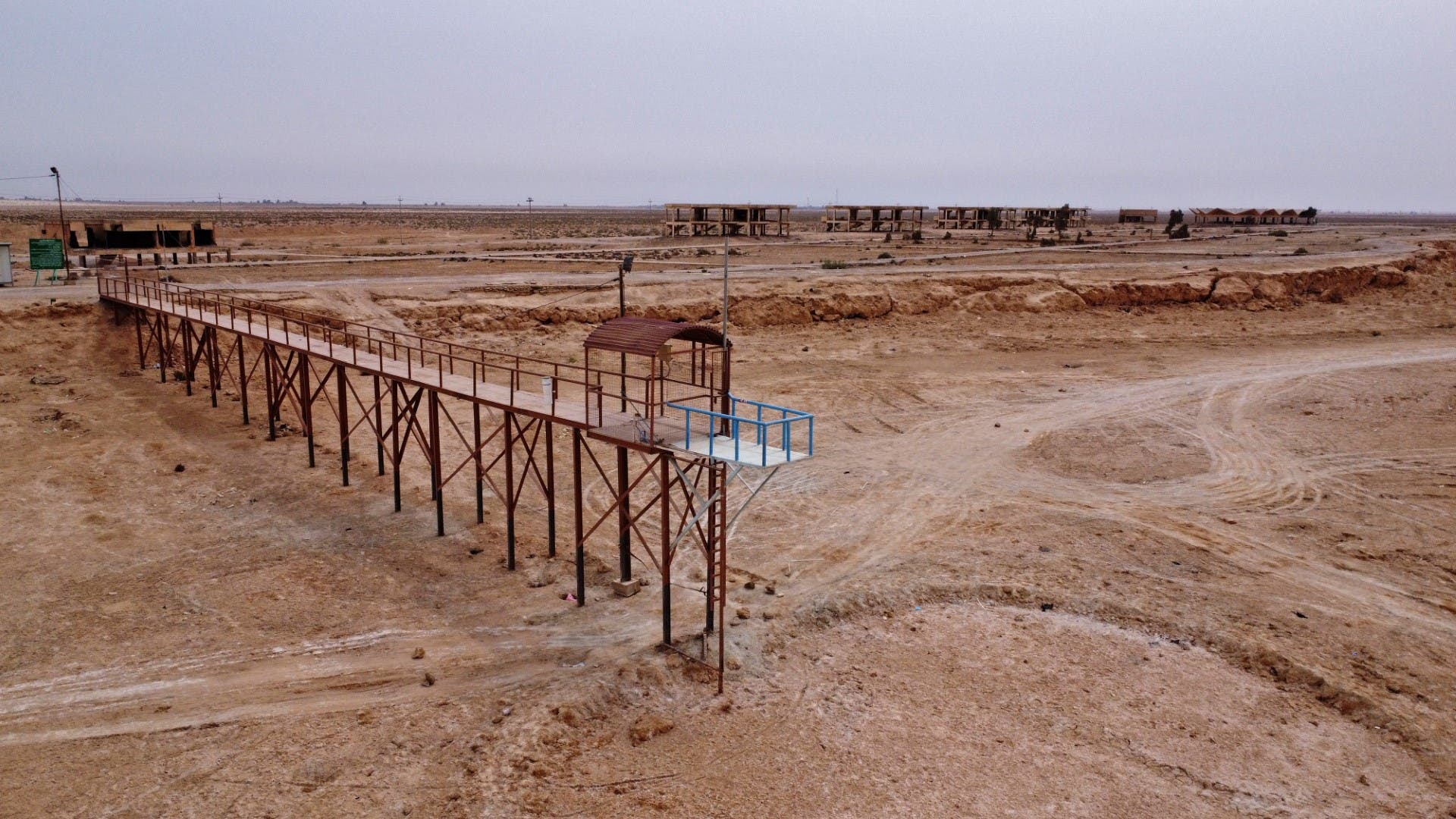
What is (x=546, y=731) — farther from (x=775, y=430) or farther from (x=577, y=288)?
(x=577, y=288)

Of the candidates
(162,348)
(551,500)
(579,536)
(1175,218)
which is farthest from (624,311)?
(1175,218)

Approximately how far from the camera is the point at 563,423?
52.9 ft

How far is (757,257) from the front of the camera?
198 ft

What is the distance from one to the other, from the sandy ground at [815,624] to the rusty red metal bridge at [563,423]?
99 cm

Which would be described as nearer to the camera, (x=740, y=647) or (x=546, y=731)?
(x=546, y=731)

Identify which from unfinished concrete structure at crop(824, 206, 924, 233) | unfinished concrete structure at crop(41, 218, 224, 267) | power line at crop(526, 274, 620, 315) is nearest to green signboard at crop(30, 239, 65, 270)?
unfinished concrete structure at crop(41, 218, 224, 267)

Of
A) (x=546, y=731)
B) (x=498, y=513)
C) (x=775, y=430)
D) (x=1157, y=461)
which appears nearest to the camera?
(x=546, y=731)

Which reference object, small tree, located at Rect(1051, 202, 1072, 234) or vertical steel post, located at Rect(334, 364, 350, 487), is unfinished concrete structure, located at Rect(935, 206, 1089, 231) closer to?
small tree, located at Rect(1051, 202, 1072, 234)

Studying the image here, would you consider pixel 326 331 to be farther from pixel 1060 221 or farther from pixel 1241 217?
pixel 1241 217

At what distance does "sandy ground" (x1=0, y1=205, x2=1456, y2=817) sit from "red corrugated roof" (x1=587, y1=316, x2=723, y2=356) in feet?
15.6

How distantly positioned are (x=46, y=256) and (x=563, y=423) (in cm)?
3756

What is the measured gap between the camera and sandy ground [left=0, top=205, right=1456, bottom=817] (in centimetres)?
1255

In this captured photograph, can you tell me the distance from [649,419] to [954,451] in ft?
46.3

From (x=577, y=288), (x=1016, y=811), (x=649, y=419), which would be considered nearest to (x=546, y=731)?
(x=649, y=419)
